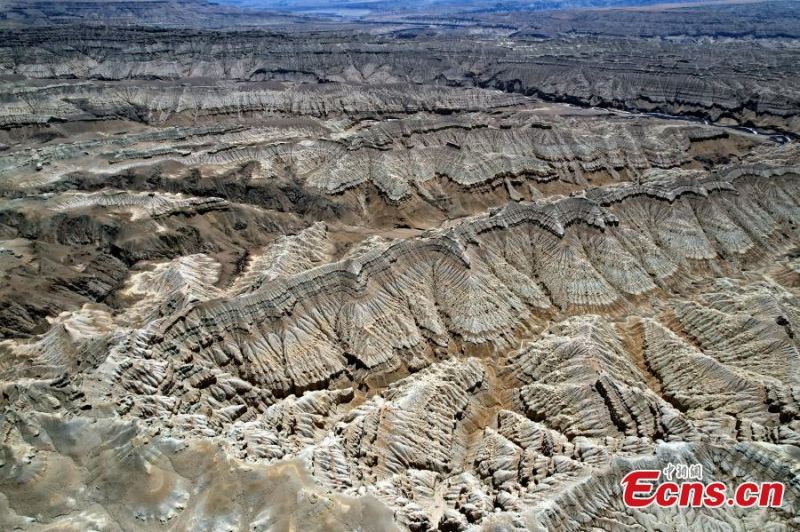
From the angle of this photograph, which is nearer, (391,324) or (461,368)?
(461,368)

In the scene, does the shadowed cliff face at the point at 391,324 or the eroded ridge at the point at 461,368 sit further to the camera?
the eroded ridge at the point at 461,368

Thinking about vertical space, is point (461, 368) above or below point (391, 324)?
below

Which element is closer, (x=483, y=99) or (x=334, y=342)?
(x=334, y=342)

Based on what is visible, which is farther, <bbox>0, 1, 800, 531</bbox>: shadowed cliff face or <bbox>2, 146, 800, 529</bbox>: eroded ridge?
<bbox>2, 146, 800, 529</bbox>: eroded ridge

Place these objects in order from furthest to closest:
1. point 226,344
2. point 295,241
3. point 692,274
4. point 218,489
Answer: point 295,241, point 692,274, point 226,344, point 218,489

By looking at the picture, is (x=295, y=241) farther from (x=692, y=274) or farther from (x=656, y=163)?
(x=656, y=163)

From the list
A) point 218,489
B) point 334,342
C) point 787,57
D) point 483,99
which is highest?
point 787,57

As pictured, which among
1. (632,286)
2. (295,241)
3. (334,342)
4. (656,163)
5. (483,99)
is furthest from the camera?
(483,99)

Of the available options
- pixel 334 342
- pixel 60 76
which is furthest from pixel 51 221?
pixel 60 76
